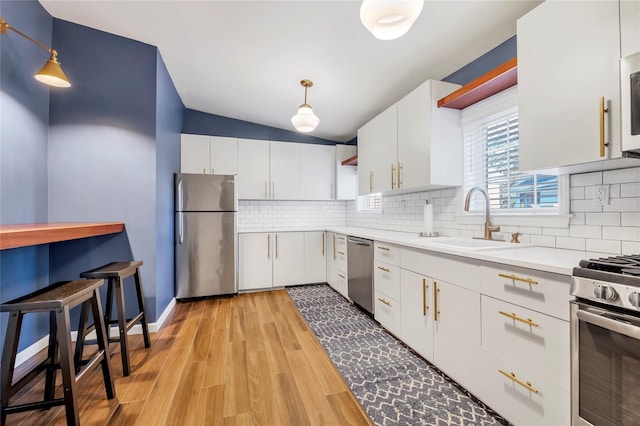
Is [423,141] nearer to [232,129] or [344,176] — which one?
[344,176]

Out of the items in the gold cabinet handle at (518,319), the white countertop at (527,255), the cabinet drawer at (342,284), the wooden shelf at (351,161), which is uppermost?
the wooden shelf at (351,161)

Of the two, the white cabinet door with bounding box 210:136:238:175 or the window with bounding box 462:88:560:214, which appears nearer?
the window with bounding box 462:88:560:214

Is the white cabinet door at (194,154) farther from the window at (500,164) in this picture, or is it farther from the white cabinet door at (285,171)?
the window at (500,164)

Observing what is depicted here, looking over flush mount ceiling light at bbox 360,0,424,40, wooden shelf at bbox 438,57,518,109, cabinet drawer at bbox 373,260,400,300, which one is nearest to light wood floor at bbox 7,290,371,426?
cabinet drawer at bbox 373,260,400,300

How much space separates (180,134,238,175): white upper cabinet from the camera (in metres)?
3.79

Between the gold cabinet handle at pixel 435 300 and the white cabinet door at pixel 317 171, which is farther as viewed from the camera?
the white cabinet door at pixel 317 171

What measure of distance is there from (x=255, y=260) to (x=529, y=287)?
3199 millimetres

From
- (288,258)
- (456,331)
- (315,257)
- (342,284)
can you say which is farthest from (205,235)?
(456,331)

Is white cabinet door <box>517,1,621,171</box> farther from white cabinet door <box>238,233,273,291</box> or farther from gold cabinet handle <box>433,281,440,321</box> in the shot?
white cabinet door <box>238,233,273,291</box>

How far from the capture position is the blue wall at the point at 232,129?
4137 millimetres

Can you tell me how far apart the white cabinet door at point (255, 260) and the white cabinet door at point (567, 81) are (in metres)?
3.11

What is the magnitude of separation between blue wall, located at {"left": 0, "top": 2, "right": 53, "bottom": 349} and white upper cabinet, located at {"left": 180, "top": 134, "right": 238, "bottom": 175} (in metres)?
1.58

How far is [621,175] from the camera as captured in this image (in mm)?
1357

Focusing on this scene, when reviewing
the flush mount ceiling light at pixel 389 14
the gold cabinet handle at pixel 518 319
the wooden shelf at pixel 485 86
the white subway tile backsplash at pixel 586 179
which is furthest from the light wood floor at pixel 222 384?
the wooden shelf at pixel 485 86
